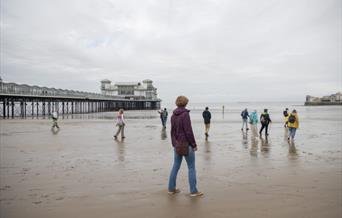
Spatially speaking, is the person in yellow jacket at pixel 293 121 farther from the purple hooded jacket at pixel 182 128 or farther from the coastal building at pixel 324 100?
the coastal building at pixel 324 100

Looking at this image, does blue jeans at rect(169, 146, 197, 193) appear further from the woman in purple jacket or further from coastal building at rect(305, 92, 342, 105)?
coastal building at rect(305, 92, 342, 105)

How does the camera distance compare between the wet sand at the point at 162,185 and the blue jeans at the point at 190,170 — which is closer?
the wet sand at the point at 162,185

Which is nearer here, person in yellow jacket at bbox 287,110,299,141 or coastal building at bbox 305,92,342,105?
person in yellow jacket at bbox 287,110,299,141

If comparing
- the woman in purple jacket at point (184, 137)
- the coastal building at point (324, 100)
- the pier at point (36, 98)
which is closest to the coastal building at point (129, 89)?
the pier at point (36, 98)

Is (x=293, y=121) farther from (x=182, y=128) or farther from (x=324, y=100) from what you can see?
(x=324, y=100)

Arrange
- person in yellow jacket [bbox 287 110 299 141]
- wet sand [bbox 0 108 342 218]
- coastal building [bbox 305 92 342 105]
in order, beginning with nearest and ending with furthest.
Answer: wet sand [bbox 0 108 342 218] → person in yellow jacket [bbox 287 110 299 141] → coastal building [bbox 305 92 342 105]

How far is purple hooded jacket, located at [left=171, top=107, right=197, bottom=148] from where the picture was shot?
455 centimetres

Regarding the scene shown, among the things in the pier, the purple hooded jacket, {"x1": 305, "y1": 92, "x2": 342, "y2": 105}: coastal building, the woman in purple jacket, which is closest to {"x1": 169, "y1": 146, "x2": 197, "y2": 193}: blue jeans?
the woman in purple jacket

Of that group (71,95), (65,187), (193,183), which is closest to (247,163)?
(193,183)

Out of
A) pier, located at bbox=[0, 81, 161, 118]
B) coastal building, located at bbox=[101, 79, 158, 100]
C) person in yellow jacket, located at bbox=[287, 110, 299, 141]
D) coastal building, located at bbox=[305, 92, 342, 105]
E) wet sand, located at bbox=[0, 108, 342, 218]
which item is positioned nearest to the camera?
wet sand, located at bbox=[0, 108, 342, 218]

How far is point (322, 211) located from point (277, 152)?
5.30 m

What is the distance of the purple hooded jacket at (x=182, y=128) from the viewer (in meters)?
4.55

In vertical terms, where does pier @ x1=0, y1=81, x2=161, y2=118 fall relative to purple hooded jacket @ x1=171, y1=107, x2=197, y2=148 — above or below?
above

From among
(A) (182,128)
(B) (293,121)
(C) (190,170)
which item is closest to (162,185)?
(C) (190,170)
